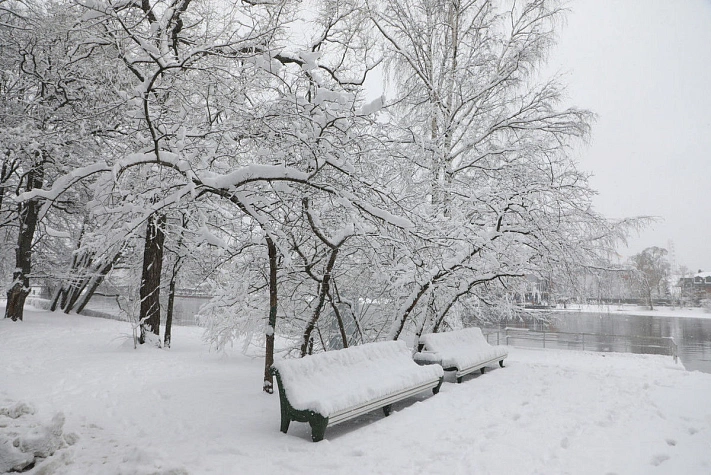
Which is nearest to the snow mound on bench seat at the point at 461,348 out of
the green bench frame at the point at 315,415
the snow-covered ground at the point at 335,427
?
the snow-covered ground at the point at 335,427

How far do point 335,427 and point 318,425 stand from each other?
34.8 inches

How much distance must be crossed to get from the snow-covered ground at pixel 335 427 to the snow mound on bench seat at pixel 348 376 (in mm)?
379

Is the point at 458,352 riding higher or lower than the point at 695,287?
lower

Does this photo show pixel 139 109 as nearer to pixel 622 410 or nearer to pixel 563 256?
pixel 622 410

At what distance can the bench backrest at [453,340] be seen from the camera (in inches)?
357

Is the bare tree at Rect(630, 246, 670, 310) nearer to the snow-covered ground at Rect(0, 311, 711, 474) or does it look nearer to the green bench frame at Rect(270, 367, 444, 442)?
the snow-covered ground at Rect(0, 311, 711, 474)

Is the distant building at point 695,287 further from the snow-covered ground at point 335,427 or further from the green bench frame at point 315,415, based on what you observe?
→ the green bench frame at point 315,415

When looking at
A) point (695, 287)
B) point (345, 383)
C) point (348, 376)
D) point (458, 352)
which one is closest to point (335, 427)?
point (345, 383)

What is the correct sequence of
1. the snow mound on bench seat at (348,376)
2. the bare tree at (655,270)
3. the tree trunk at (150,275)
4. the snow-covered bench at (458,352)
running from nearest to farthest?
the snow mound on bench seat at (348,376) → the snow-covered bench at (458,352) → the tree trunk at (150,275) → the bare tree at (655,270)

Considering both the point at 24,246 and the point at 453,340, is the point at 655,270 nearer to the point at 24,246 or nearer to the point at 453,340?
the point at 453,340

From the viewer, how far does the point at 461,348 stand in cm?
975

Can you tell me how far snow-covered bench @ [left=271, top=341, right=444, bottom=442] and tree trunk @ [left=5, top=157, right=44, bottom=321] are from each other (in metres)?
10.7

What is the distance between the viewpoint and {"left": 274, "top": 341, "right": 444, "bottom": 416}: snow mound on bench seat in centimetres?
521

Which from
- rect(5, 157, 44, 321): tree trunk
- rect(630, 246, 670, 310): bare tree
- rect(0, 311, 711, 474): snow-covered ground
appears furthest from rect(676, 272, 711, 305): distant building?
rect(5, 157, 44, 321): tree trunk
